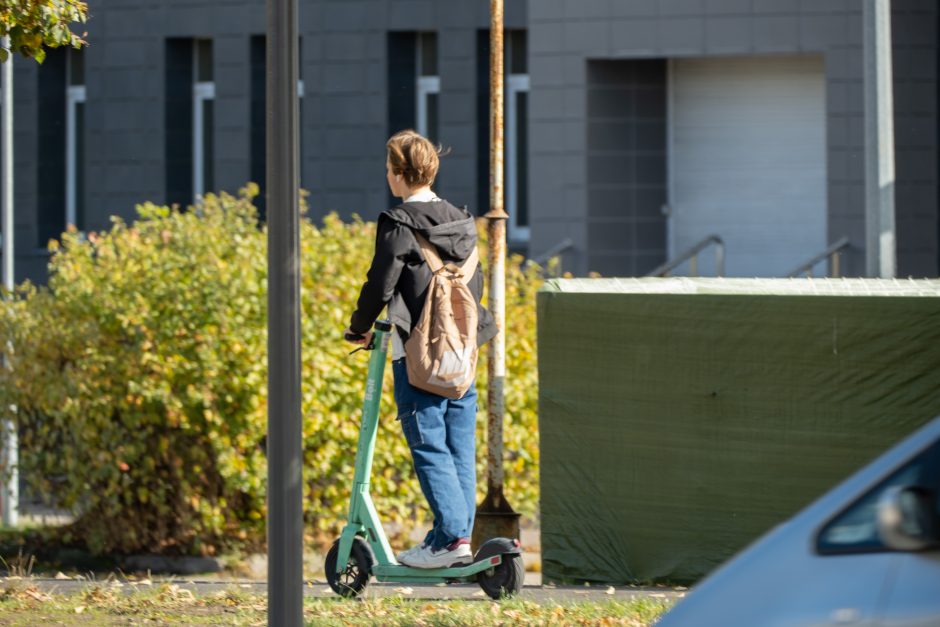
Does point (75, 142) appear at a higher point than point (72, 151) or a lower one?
higher

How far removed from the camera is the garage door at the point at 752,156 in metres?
19.0

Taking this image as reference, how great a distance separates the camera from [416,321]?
631 centimetres

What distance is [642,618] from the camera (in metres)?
6.19

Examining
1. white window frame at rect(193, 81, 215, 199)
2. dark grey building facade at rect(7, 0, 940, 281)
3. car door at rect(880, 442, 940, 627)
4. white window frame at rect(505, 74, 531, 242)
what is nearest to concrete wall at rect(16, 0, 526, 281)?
dark grey building facade at rect(7, 0, 940, 281)

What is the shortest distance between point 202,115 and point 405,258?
1640cm

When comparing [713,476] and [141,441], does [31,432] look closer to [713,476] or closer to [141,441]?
[141,441]

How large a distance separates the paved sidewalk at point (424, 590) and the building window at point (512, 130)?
13.5m

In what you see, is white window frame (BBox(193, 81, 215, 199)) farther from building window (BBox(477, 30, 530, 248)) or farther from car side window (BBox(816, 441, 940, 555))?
car side window (BBox(816, 441, 940, 555))

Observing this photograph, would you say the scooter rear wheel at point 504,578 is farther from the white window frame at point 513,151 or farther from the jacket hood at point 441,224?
the white window frame at point 513,151

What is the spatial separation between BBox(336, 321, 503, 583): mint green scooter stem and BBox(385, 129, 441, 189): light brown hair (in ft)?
2.00

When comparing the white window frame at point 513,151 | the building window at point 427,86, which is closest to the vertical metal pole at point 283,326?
the white window frame at point 513,151

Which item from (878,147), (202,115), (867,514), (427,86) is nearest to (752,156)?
(427,86)

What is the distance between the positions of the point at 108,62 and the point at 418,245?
1647 centimetres

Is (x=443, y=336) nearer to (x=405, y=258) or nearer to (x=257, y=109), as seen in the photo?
(x=405, y=258)
